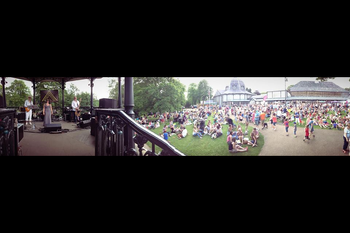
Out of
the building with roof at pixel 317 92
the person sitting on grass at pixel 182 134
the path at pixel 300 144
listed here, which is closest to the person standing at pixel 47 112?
the person sitting on grass at pixel 182 134

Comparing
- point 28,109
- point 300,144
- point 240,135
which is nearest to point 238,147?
point 240,135

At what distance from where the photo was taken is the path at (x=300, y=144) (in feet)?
8.67

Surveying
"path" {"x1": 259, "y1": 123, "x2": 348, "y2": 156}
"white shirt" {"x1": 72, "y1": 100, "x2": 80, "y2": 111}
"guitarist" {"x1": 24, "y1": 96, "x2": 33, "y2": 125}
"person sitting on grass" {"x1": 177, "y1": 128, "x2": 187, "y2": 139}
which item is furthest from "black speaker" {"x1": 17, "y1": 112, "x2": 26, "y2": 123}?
"path" {"x1": 259, "y1": 123, "x2": 348, "y2": 156}

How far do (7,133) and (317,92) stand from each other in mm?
5101

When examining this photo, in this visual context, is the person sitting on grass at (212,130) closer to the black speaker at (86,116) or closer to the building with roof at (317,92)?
the building with roof at (317,92)

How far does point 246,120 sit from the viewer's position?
9.39 ft

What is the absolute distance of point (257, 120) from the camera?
2.89 m

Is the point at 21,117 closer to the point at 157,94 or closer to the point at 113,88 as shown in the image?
the point at 113,88

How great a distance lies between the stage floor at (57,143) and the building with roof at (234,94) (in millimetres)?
2416

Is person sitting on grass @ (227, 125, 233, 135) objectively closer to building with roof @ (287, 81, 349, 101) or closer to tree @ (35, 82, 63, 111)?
building with roof @ (287, 81, 349, 101)
